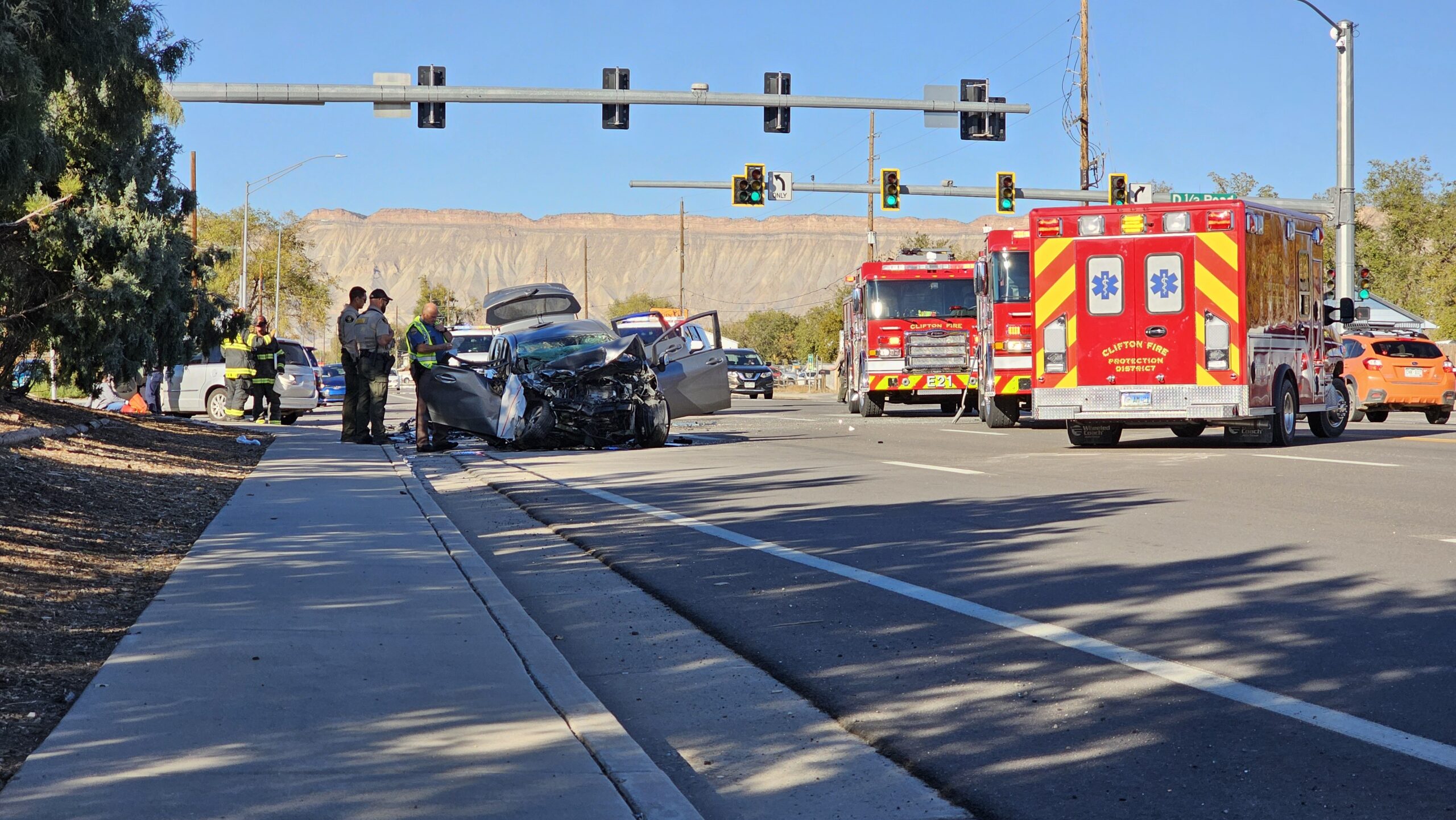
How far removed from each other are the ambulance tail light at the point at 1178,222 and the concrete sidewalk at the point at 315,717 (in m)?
12.0

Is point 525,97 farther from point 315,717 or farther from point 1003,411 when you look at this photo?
point 315,717

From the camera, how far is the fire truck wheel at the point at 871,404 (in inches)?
1190

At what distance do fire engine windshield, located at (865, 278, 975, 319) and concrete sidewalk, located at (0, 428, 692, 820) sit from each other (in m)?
22.1

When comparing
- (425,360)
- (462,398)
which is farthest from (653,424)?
(425,360)

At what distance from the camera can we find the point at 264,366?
1033 inches

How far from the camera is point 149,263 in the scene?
17.6 metres

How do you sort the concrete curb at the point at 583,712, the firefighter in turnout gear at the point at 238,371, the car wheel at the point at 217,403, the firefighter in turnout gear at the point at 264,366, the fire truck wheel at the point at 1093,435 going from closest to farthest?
the concrete curb at the point at 583,712 → the fire truck wheel at the point at 1093,435 → the firefighter in turnout gear at the point at 264,366 → the firefighter in turnout gear at the point at 238,371 → the car wheel at the point at 217,403

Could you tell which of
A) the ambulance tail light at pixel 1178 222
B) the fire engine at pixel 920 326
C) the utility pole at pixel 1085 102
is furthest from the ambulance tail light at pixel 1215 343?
the utility pole at pixel 1085 102

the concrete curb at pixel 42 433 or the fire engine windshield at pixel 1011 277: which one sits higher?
the fire engine windshield at pixel 1011 277

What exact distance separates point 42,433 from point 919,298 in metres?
18.7

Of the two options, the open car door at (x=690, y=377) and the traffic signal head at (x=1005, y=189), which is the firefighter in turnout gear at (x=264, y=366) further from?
the traffic signal head at (x=1005, y=189)

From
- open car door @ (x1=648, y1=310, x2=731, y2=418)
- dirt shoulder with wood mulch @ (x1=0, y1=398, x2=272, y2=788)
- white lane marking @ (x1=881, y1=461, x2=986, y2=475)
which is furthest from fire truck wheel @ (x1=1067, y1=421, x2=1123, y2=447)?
dirt shoulder with wood mulch @ (x1=0, y1=398, x2=272, y2=788)

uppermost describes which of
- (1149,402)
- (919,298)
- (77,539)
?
(919,298)

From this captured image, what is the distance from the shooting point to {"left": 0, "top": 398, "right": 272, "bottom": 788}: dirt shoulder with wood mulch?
5328mm
